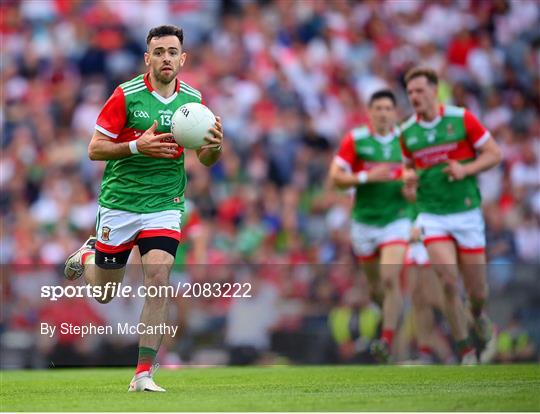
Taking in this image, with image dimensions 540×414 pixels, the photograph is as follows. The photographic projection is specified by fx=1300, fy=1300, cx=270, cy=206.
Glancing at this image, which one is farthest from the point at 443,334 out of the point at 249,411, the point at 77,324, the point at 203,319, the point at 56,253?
the point at 249,411

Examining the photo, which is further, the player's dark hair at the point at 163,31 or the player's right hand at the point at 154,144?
the player's dark hair at the point at 163,31

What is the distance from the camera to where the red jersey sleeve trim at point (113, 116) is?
10195mm

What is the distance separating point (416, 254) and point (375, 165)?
1666 mm

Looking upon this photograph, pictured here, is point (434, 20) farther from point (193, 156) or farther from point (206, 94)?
point (193, 156)

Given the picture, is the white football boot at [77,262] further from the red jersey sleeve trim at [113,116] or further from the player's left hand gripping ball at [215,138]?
the player's left hand gripping ball at [215,138]

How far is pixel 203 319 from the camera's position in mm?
15031

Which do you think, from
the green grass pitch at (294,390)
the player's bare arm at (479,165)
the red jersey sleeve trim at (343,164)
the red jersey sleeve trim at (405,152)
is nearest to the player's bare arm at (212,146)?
the green grass pitch at (294,390)

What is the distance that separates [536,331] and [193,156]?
20.7 feet

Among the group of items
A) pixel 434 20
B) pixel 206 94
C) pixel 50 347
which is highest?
pixel 434 20

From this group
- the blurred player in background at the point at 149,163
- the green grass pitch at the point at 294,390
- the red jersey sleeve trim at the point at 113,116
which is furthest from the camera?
the red jersey sleeve trim at the point at 113,116

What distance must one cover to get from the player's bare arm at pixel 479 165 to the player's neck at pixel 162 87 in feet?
11.8

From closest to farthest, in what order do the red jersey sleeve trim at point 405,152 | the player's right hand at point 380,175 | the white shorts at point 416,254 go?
the red jersey sleeve trim at point 405,152
the player's right hand at point 380,175
the white shorts at point 416,254

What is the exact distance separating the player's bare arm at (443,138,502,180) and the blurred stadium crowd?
325 centimetres
